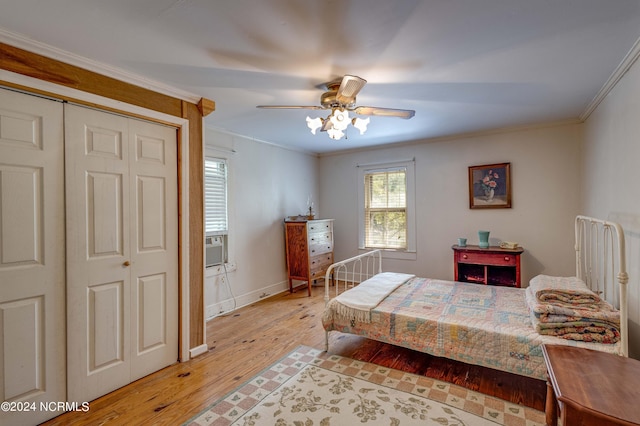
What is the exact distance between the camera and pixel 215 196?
3857mm

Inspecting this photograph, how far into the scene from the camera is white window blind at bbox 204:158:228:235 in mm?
3758

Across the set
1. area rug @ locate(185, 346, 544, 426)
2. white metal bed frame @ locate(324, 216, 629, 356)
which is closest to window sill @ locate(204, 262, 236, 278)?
white metal bed frame @ locate(324, 216, 629, 356)

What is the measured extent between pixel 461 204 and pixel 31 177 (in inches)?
184

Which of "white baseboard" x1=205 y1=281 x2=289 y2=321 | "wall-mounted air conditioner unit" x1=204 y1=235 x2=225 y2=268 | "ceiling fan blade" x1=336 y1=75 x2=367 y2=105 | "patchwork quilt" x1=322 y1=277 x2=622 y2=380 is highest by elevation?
"ceiling fan blade" x1=336 y1=75 x2=367 y2=105

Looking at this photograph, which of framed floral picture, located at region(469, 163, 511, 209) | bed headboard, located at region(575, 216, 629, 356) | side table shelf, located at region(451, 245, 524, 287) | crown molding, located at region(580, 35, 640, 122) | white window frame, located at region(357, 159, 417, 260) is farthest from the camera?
white window frame, located at region(357, 159, 417, 260)

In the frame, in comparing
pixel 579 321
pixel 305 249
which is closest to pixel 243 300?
pixel 305 249

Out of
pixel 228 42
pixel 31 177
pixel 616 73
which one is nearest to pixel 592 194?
pixel 616 73

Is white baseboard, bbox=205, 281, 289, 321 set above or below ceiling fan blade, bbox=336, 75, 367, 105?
below

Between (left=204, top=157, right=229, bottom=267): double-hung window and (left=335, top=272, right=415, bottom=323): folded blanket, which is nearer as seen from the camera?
(left=335, top=272, right=415, bottom=323): folded blanket

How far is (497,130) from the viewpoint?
4.07 m

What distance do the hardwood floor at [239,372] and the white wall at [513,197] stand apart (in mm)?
2116

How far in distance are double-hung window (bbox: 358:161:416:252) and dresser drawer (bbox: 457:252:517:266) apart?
0.92m

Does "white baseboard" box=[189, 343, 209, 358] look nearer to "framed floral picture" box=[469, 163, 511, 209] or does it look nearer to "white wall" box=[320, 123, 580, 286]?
"white wall" box=[320, 123, 580, 286]

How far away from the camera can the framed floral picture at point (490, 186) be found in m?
4.07
